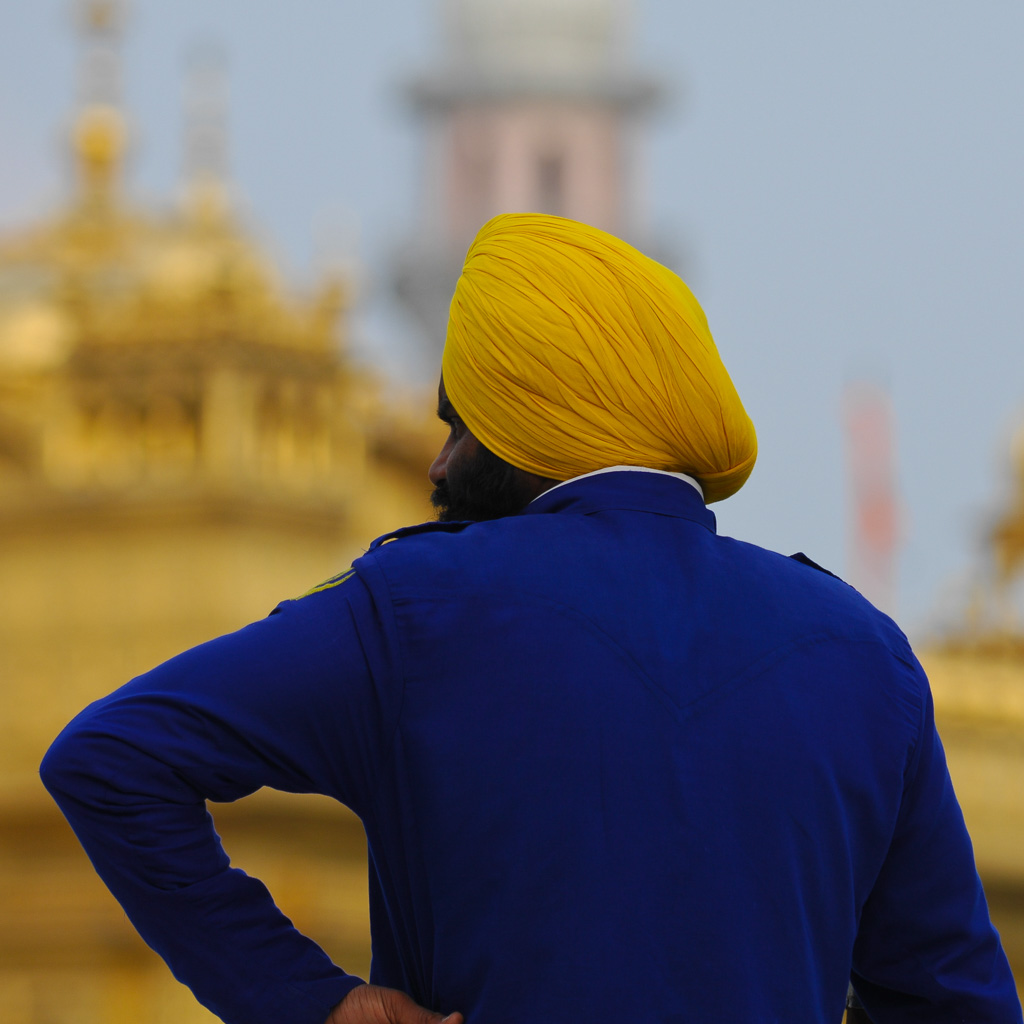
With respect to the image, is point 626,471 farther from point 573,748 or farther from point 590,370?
point 573,748

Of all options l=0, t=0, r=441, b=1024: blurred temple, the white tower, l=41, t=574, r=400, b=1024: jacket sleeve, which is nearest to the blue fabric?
l=41, t=574, r=400, b=1024: jacket sleeve

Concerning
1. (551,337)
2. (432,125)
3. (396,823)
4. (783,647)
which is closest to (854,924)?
(783,647)

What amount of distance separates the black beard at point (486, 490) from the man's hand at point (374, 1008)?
0.91 feet

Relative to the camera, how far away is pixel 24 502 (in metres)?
8.07

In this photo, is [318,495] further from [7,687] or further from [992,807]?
[992,807]

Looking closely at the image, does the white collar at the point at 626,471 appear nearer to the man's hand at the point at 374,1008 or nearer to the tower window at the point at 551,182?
the man's hand at the point at 374,1008

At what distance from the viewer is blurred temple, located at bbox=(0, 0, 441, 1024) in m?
7.32

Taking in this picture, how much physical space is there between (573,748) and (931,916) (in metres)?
0.26

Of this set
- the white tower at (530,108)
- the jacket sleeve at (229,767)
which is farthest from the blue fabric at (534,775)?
the white tower at (530,108)

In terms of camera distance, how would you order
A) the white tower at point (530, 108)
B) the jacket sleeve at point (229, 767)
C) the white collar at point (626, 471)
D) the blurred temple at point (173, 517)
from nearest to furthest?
the jacket sleeve at point (229, 767) < the white collar at point (626, 471) < the blurred temple at point (173, 517) < the white tower at point (530, 108)

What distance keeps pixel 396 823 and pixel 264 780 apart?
0.08 m

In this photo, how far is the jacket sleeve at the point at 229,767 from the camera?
105 centimetres

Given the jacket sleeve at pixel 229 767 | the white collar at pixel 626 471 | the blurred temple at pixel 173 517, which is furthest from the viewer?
the blurred temple at pixel 173 517

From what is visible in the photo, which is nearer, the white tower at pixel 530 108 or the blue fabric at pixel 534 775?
the blue fabric at pixel 534 775
